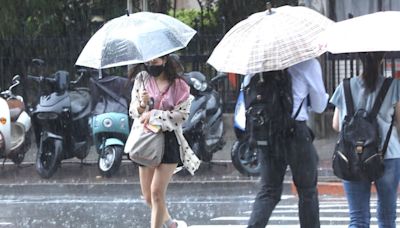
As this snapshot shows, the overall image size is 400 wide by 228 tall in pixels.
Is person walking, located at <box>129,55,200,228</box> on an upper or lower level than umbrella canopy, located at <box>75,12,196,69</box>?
Answer: lower

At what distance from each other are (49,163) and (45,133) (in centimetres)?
42

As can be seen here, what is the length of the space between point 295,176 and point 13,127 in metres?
7.25

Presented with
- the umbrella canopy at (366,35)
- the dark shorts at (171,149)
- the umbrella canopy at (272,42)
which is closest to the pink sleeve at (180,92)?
the dark shorts at (171,149)

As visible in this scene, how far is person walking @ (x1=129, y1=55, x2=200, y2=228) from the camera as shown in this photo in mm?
6711

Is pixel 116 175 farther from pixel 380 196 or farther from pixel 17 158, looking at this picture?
pixel 380 196

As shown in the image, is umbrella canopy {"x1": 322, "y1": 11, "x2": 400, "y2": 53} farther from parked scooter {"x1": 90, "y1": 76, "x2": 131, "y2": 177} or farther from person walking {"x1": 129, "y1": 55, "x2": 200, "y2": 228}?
parked scooter {"x1": 90, "y1": 76, "x2": 131, "y2": 177}

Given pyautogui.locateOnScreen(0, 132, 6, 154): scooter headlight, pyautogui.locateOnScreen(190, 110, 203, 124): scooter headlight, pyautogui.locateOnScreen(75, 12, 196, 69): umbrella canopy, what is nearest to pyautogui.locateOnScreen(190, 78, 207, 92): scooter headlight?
pyautogui.locateOnScreen(190, 110, 203, 124): scooter headlight

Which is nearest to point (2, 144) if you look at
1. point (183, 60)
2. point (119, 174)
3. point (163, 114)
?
point (119, 174)

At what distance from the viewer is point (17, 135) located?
41.0ft

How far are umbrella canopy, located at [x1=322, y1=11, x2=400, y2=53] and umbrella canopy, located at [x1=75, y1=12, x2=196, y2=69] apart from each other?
1578 millimetres

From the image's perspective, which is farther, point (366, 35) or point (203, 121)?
point (203, 121)

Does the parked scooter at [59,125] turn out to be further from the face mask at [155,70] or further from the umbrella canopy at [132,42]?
the face mask at [155,70]

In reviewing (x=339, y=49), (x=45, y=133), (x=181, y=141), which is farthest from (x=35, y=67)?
(x=339, y=49)

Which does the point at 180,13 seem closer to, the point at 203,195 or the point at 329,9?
the point at 329,9
